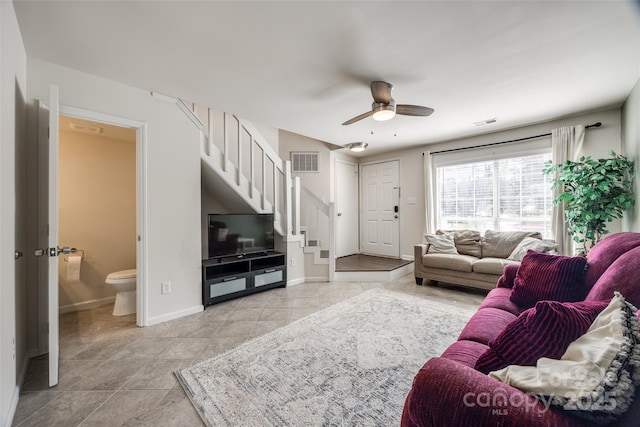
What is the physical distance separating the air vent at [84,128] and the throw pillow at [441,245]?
469 centimetres

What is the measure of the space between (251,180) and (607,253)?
3585 mm

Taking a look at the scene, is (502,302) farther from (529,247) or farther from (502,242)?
(502,242)

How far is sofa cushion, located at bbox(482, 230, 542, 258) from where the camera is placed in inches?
143

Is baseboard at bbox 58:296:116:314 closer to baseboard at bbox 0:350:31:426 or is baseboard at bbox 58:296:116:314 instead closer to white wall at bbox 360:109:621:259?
baseboard at bbox 0:350:31:426

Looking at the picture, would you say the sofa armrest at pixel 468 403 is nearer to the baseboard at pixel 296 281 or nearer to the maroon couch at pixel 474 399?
the maroon couch at pixel 474 399

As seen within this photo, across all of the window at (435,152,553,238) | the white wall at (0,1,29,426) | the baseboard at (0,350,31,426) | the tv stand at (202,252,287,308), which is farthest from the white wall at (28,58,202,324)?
the window at (435,152,553,238)

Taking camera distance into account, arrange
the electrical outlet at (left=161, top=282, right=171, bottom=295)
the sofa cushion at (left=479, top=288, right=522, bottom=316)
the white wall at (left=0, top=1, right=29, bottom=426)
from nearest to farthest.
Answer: the white wall at (left=0, top=1, right=29, bottom=426) → the sofa cushion at (left=479, top=288, right=522, bottom=316) → the electrical outlet at (left=161, top=282, right=171, bottom=295)

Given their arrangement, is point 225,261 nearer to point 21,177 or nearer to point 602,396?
point 21,177

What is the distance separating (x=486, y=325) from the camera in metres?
1.56

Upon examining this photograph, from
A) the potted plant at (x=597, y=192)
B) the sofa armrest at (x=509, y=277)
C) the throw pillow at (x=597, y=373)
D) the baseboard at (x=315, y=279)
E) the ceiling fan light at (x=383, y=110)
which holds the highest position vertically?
the ceiling fan light at (x=383, y=110)

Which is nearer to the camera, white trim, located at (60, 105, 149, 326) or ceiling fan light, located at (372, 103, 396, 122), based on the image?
ceiling fan light, located at (372, 103, 396, 122)

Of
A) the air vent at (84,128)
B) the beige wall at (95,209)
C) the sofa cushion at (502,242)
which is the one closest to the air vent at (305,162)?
the beige wall at (95,209)

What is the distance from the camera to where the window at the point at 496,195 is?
12.7 ft

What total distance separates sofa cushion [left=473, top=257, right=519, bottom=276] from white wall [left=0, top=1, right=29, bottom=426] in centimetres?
434
